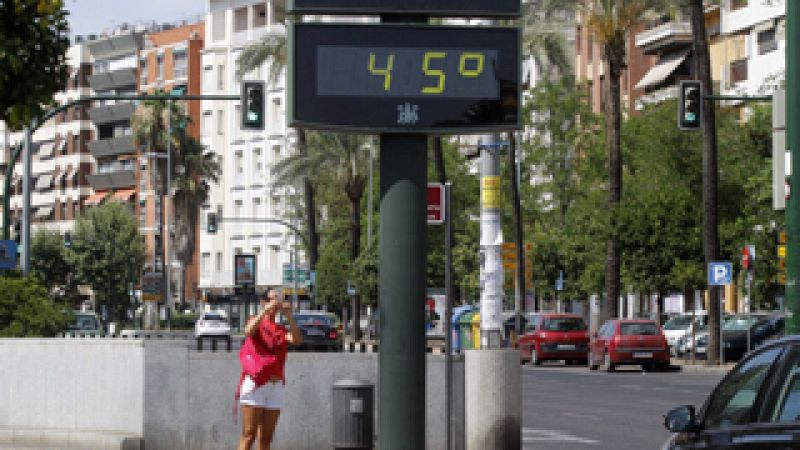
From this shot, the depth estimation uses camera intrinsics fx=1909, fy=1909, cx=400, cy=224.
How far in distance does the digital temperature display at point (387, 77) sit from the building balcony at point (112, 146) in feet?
394

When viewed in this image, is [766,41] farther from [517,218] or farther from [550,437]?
[550,437]

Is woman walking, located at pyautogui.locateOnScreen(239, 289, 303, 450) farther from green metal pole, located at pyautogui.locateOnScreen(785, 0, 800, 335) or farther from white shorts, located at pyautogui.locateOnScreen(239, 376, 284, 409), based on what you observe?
green metal pole, located at pyautogui.locateOnScreen(785, 0, 800, 335)

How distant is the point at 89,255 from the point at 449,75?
311 feet

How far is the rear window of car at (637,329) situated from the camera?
1902 inches

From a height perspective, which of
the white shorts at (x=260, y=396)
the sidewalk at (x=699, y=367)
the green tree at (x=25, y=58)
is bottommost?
the sidewalk at (x=699, y=367)

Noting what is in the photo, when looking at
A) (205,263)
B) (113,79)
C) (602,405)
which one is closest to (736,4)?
(602,405)

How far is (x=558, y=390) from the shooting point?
37.8 meters

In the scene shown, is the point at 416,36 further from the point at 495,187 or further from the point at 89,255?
the point at 89,255

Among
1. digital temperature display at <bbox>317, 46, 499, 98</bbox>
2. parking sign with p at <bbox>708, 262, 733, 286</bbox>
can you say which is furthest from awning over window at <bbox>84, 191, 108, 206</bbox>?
digital temperature display at <bbox>317, 46, 499, 98</bbox>

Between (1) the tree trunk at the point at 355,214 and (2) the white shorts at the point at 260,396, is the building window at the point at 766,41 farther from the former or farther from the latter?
(2) the white shorts at the point at 260,396

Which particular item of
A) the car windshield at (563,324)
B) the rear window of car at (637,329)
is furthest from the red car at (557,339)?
the rear window of car at (637,329)

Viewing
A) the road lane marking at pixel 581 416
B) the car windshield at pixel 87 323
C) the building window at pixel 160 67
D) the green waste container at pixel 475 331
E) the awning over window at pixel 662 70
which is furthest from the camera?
the building window at pixel 160 67

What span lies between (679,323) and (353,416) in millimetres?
44473

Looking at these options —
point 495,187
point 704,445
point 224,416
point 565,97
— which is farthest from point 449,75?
point 565,97
